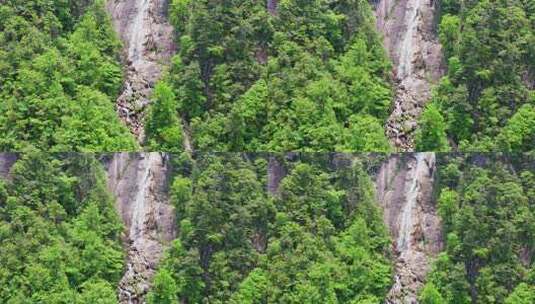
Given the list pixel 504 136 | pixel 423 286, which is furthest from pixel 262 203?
pixel 504 136

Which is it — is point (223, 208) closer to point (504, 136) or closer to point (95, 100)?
point (95, 100)

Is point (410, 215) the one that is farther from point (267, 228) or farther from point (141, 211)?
point (141, 211)

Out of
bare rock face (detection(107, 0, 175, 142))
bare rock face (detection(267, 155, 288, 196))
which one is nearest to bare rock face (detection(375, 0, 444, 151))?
bare rock face (detection(267, 155, 288, 196))

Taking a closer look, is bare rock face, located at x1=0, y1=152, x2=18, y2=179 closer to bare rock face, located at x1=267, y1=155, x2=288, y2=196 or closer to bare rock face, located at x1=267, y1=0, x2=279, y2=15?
bare rock face, located at x1=267, y1=155, x2=288, y2=196

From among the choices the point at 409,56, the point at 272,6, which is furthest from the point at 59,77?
the point at 409,56

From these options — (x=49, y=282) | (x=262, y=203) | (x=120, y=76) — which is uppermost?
(x=120, y=76)

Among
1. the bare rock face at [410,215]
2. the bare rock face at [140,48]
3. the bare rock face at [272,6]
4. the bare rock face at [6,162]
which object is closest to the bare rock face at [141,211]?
the bare rock face at [6,162]

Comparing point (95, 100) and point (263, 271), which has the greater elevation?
point (95, 100)

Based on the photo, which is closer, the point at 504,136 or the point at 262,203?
the point at 262,203
